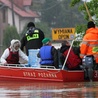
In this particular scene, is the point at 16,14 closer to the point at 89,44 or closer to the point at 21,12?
the point at 21,12

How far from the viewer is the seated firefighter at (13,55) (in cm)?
2045

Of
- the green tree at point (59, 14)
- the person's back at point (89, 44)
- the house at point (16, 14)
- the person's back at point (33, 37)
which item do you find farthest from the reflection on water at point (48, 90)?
the green tree at point (59, 14)

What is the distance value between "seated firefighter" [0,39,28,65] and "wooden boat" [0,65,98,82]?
397mm

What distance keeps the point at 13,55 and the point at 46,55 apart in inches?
54.3

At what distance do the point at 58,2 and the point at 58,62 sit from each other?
279 feet

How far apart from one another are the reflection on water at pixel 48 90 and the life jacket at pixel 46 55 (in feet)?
2.95

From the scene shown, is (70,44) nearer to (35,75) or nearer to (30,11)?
(35,75)

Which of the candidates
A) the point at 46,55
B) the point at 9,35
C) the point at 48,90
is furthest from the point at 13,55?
the point at 9,35

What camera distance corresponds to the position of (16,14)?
3775 inches

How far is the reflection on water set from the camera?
48.9 ft

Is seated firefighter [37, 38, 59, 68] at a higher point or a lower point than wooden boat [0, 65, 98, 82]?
higher

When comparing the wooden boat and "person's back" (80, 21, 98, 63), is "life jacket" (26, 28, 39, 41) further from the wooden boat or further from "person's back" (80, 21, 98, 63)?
"person's back" (80, 21, 98, 63)

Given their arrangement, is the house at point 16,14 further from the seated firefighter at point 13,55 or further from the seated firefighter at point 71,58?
the seated firefighter at point 71,58

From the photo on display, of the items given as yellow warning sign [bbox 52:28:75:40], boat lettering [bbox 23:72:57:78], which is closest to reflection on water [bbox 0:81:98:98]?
boat lettering [bbox 23:72:57:78]
